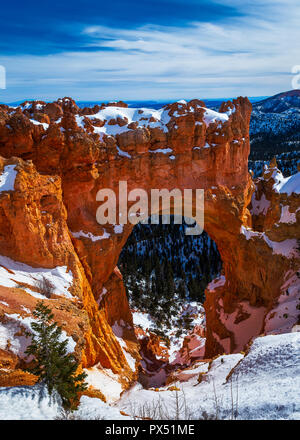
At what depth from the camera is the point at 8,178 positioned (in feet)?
49.7

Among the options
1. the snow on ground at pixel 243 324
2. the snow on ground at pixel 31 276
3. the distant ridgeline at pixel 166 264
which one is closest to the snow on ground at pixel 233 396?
the snow on ground at pixel 31 276

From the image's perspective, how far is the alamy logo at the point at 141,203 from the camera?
77.3 feet

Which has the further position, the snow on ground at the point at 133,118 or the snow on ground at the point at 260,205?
the snow on ground at the point at 260,205

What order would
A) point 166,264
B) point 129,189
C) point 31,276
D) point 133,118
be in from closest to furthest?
point 31,276
point 129,189
point 133,118
point 166,264

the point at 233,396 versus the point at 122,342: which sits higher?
the point at 233,396

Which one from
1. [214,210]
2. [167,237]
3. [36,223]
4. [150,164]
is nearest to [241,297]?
[214,210]

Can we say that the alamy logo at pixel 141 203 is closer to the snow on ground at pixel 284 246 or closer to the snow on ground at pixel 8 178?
the snow on ground at pixel 284 246

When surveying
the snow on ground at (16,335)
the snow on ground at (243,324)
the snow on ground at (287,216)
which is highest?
the snow on ground at (287,216)

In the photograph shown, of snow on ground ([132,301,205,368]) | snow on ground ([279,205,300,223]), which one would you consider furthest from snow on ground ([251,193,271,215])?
snow on ground ([132,301,205,368])

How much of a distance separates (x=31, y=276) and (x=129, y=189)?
38.0 ft

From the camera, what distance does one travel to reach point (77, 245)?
811 inches

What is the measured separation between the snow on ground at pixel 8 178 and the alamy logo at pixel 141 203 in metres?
8.24

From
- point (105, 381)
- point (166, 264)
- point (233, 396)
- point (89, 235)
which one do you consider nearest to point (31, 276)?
point (105, 381)

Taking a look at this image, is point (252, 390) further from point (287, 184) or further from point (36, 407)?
point (287, 184)
